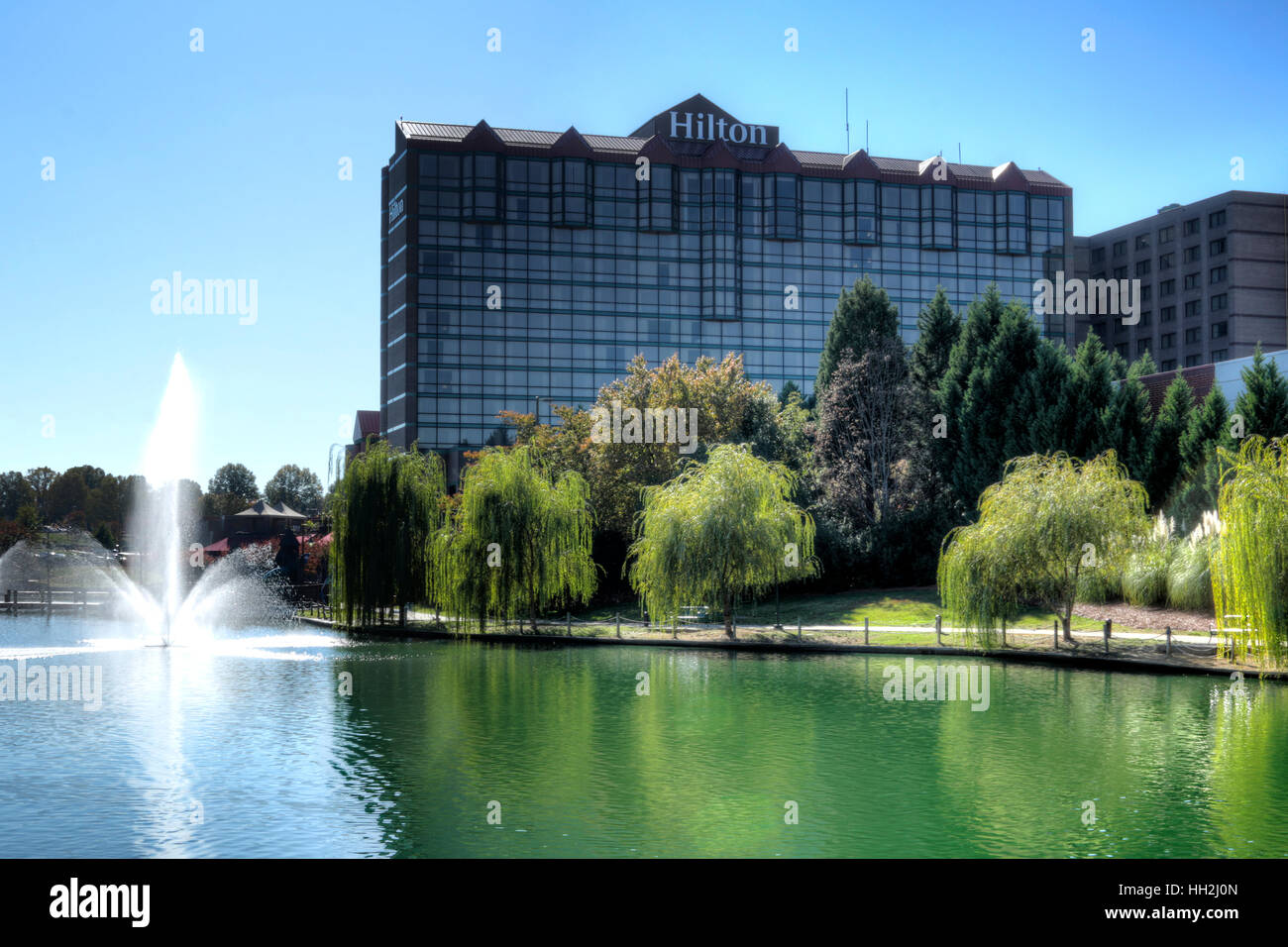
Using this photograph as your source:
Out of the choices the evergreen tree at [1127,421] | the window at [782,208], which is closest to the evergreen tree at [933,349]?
the evergreen tree at [1127,421]

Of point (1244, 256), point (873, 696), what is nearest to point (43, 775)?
point (873, 696)

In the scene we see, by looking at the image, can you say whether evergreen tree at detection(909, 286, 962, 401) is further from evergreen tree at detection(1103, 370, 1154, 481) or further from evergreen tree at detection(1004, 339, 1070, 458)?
evergreen tree at detection(1103, 370, 1154, 481)

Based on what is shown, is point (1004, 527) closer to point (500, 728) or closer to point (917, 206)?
point (500, 728)

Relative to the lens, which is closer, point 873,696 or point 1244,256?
point 873,696

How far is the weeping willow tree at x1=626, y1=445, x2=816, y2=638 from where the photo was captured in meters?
40.8

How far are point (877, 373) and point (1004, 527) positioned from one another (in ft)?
76.2

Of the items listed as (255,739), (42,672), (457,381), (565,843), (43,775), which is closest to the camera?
(565,843)

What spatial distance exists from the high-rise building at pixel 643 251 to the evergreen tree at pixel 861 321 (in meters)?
44.1

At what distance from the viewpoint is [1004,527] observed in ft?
115

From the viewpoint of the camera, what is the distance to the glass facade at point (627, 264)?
10138 cm

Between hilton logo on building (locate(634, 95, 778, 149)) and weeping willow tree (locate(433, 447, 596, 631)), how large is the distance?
74.6 meters

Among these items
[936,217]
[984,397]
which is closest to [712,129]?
[936,217]

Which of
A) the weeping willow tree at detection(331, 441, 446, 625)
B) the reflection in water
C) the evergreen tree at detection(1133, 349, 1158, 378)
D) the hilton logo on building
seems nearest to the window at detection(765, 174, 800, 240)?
the hilton logo on building

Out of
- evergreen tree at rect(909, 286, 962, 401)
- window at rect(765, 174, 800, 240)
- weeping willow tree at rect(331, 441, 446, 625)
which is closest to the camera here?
weeping willow tree at rect(331, 441, 446, 625)
